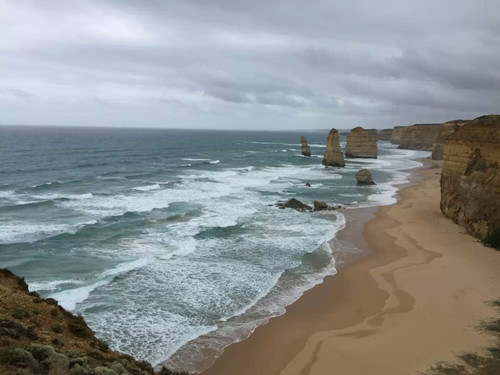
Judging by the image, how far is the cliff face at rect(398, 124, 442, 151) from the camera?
344 feet

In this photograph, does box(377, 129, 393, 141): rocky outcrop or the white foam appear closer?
the white foam

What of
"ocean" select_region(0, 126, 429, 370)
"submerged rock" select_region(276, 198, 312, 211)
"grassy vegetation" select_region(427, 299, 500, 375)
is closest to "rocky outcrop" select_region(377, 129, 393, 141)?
"ocean" select_region(0, 126, 429, 370)

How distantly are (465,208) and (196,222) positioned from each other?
1817cm

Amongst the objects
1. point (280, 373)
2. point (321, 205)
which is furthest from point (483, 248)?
point (280, 373)

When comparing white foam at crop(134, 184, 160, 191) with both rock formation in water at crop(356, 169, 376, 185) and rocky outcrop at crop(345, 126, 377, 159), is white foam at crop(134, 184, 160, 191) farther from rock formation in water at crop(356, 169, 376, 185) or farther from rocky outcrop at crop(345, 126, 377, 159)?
rocky outcrop at crop(345, 126, 377, 159)

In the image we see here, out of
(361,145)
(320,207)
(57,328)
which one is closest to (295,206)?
(320,207)

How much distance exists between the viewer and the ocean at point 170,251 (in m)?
15.0

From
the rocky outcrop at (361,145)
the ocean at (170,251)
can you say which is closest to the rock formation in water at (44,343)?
the ocean at (170,251)

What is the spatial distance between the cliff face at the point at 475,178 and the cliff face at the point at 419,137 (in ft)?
261

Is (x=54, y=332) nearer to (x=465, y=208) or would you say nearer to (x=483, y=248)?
(x=483, y=248)

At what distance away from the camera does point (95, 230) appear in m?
26.6

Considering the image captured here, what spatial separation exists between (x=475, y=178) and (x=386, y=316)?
14006 mm

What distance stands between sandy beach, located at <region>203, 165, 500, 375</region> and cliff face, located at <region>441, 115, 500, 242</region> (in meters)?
1.53

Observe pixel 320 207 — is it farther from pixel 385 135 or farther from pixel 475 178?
pixel 385 135
